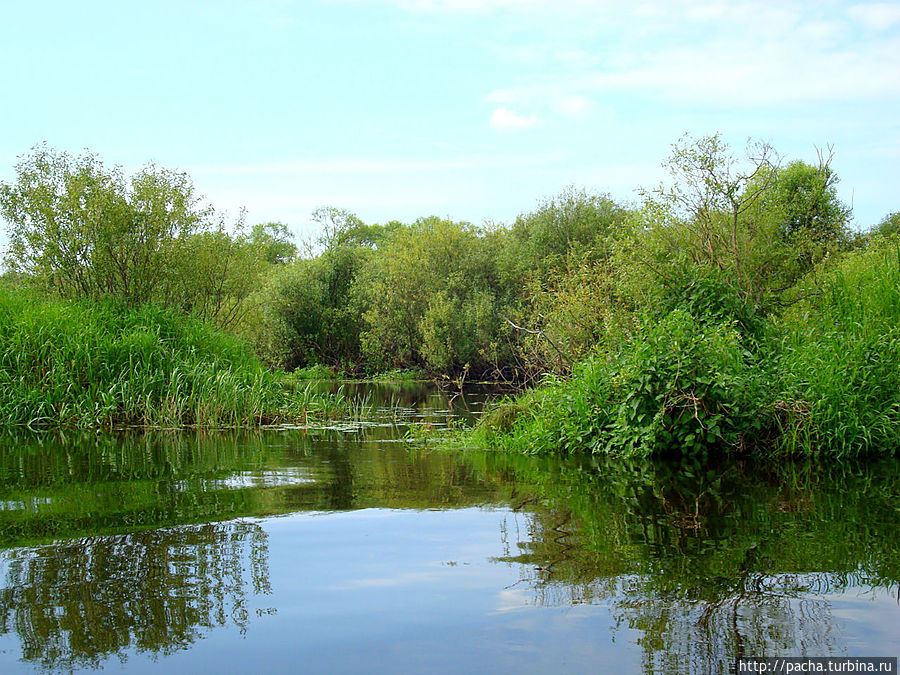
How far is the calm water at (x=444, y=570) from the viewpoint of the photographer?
13.2ft

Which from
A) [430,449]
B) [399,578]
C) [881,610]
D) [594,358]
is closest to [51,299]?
[430,449]

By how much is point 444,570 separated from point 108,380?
13688 mm

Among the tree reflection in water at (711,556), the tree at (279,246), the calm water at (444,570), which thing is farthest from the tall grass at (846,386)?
the tree at (279,246)

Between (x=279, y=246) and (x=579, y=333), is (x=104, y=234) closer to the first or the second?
(x=579, y=333)

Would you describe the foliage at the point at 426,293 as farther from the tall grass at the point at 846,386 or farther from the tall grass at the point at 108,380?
the tall grass at the point at 846,386

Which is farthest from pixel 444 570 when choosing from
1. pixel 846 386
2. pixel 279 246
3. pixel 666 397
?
pixel 279 246

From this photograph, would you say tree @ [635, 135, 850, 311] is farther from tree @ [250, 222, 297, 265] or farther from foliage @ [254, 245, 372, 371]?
tree @ [250, 222, 297, 265]

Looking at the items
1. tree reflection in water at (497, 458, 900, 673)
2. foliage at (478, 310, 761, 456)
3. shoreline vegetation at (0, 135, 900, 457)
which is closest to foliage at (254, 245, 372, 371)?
shoreline vegetation at (0, 135, 900, 457)

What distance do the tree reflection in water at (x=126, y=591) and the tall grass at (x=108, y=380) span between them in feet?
35.0

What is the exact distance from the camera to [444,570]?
18.2ft

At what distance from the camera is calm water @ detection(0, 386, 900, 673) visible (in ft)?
13.2

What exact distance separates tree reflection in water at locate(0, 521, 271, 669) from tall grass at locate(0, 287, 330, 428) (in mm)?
10675

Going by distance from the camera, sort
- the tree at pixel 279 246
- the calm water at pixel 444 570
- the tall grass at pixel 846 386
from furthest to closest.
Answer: the tree at pixel 279 246 → the tall grass at pixel 846 386 → the calm water at pixel 444 570

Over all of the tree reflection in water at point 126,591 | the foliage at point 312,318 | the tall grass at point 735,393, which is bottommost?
the tree reflection in water at point 126,591
